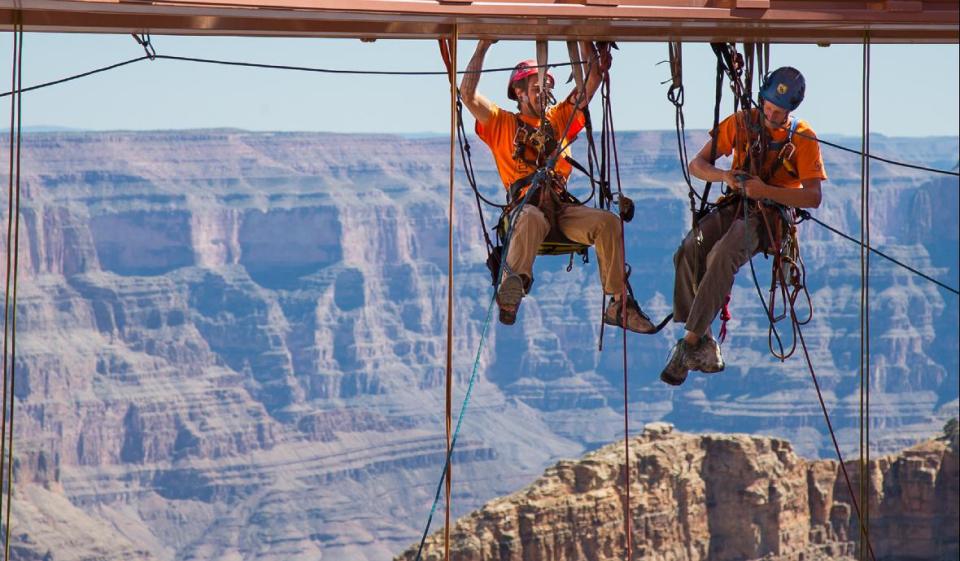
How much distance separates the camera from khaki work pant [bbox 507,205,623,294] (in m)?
13.9

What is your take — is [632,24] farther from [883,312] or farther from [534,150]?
[883,312]

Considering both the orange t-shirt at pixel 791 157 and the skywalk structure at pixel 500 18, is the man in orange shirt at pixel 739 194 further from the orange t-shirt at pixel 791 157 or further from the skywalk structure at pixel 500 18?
the skywalk structure at pixel 500 18

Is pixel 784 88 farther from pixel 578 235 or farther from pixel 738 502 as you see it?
pixel 738 502

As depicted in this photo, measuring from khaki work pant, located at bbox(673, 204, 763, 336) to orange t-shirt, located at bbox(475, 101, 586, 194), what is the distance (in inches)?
42.8

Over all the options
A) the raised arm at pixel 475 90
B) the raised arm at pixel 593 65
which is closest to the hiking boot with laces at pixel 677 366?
the raised arm at pixel 593 65

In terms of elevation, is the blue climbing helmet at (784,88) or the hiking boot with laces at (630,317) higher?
the blue climbing helmet at (784,88)

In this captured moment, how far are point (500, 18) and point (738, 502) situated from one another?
50187mm

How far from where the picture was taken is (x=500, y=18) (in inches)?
485

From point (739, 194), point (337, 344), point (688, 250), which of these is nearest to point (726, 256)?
point (688, 250)

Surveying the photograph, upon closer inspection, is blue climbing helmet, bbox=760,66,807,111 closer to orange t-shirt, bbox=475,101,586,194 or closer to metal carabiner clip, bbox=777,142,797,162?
metal carabiner clip, bbox=777,142,797,162

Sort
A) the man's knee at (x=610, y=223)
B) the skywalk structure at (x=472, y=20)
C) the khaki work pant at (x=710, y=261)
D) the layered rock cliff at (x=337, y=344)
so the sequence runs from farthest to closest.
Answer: the layered rock cliff at (x=337, y=344) → the man's knee at (x=610, y=223) → the khaki work pant at (x=710, y=261) → the skywalk structure at (x=472, y=20)

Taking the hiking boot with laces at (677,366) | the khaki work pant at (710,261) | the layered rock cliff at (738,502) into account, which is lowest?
the layered rock cliff at (738,502)

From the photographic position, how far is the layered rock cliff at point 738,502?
56.5m

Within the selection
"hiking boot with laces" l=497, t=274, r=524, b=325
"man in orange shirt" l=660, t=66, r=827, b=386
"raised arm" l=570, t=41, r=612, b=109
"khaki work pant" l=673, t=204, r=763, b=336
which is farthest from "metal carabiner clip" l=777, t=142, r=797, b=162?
"hiking boot with laces" l=497, t=274, r=524, b=325
